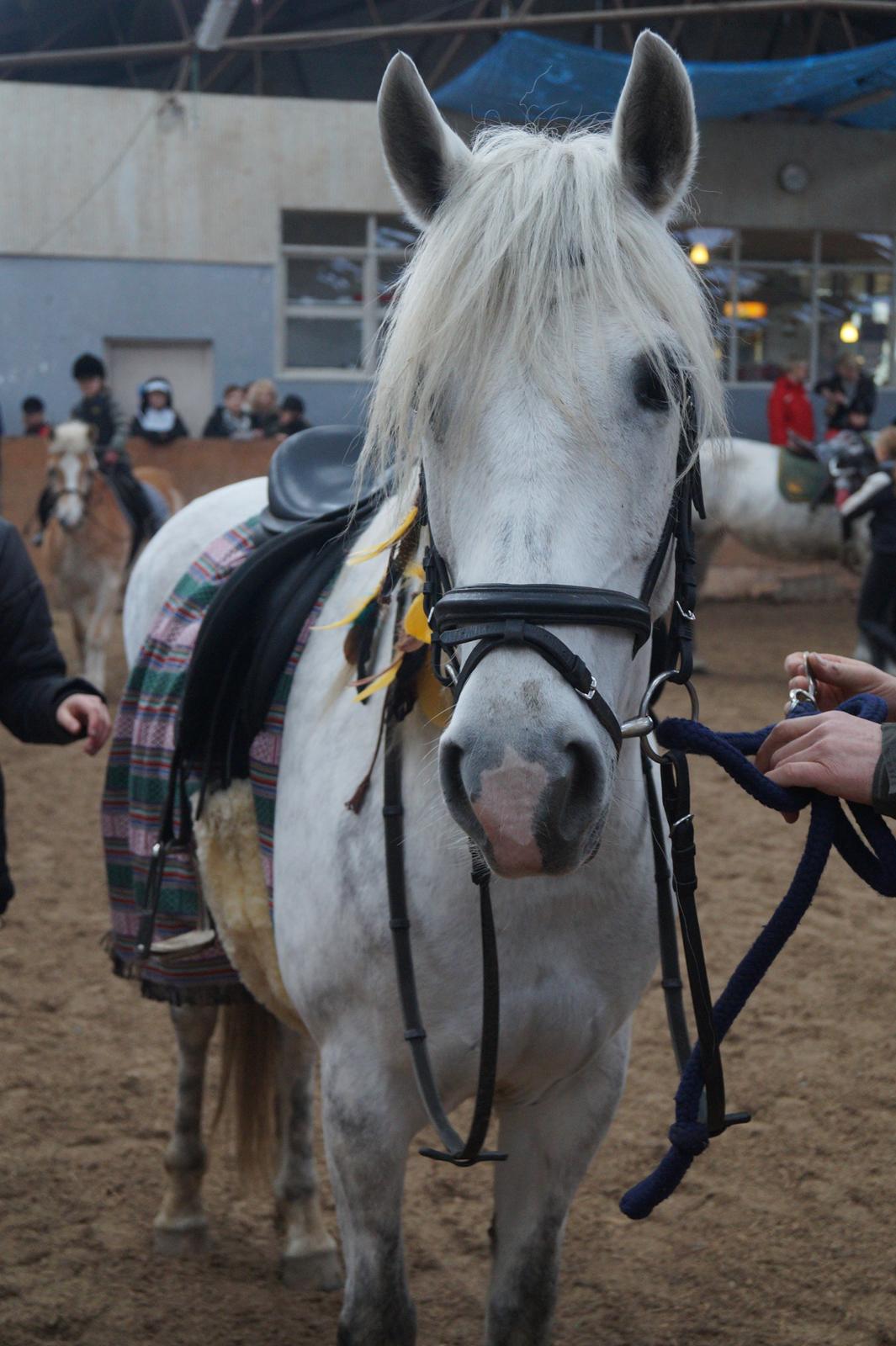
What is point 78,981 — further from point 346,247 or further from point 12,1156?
point 346,247

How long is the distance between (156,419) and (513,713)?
12359 mm

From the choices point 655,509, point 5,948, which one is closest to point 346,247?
point 5,948

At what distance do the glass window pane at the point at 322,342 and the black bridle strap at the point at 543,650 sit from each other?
47.7 ft

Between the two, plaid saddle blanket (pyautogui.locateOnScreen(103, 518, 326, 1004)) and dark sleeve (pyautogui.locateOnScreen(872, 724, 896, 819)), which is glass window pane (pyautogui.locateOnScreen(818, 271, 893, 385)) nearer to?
plaid saddle blanket (pyautogui.locateOnScreen(103, 518, 326, 1004))

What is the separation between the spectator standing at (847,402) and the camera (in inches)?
517

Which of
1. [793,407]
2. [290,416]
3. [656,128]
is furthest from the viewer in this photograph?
[793,407]

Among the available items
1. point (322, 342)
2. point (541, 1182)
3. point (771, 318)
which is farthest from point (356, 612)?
A: point (771, 318)

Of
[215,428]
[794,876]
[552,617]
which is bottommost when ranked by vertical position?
[794,876]

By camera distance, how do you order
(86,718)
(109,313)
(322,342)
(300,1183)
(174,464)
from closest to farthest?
(86,718) < (300,1183) < (174,464) < (109,313) < (322,342)

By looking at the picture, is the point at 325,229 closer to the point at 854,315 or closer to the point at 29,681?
the point at 854,315

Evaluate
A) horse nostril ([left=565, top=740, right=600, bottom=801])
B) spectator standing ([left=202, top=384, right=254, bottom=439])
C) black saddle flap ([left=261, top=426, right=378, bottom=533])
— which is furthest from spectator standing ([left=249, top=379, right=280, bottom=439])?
horse nostril ([left=565, top=740, right=600, bottom=801])

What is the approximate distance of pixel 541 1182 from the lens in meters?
2.06

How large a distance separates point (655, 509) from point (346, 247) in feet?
48.3

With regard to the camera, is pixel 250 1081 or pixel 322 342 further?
pixel 322 342
